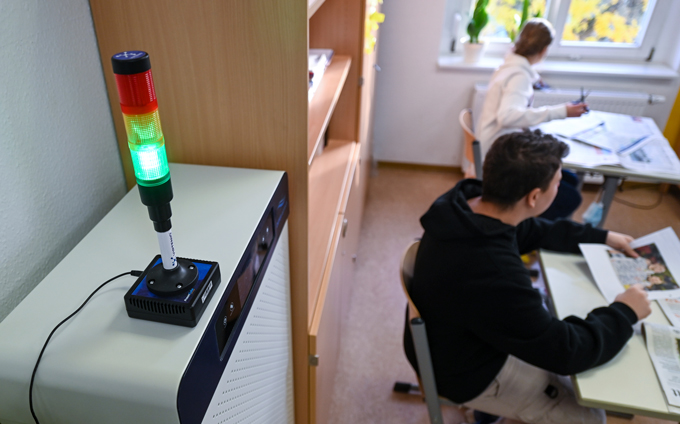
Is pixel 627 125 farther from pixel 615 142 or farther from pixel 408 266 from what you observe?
pixel 408 266

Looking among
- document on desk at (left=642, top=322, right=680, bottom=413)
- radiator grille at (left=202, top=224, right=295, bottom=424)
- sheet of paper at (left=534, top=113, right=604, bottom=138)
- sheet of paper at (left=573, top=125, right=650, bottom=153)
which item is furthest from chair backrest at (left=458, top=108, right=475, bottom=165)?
radiator grille at (left=202, top=224, right=295, bottom=424)

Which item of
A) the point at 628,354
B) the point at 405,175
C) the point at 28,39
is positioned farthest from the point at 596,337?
the point at 405,175

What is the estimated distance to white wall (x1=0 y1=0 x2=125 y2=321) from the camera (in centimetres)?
69

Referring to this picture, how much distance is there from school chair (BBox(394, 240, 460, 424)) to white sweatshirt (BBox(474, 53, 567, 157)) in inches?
48.0

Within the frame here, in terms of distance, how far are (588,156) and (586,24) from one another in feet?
4.95

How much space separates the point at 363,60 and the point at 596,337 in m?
1.29

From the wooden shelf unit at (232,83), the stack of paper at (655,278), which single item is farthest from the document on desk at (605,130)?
the wooden shelf unit at (232,83)

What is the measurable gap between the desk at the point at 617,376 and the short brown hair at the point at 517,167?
0.32m

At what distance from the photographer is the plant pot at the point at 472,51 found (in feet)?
10.2

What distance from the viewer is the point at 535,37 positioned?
2.31 meters

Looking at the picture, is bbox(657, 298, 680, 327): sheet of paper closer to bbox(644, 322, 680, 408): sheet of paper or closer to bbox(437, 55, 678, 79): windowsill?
bbox(644, 322, 680, 408): sheet of paper

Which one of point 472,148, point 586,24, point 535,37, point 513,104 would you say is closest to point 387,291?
point 472,148

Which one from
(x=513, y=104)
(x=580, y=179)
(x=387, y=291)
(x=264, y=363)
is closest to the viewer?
(x=264, y=363)

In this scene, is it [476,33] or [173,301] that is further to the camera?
[476,33]
